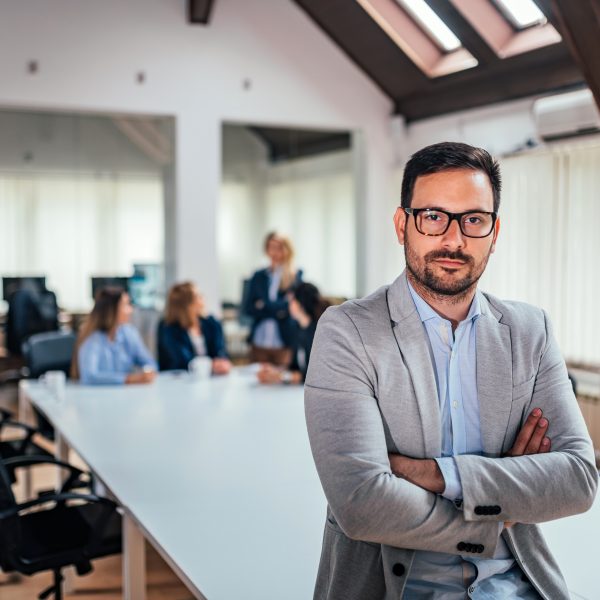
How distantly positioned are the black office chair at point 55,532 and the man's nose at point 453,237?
174 centimetres

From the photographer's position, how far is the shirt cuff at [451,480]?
1.56 m

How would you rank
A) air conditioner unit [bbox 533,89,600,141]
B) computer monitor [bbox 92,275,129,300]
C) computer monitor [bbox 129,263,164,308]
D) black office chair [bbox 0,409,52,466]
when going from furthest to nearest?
1. computer monitor [bbox 129,263,164,308]
2. computer monitor [bbox 92,275,129,300]
3. air conditioner unit [bbox 533,89,600,141]
4. black office chair [bbox 0,409,52,466]

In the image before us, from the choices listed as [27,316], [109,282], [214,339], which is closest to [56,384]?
[214,339]

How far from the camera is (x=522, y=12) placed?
244 inches

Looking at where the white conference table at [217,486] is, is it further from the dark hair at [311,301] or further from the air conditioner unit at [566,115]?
the air conditioner unit at [566,115]

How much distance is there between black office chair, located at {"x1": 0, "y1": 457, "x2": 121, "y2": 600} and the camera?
274 centimetres

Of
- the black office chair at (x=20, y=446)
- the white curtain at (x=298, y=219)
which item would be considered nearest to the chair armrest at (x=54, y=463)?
the black office chair at (x=20, y=446)

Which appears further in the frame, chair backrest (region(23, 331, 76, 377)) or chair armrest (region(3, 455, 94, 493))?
chair backrest (region(23, 331, 76, 377))

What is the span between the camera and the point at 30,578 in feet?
13.0

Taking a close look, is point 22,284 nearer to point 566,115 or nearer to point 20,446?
point 20,446

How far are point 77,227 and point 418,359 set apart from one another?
5.90 meters

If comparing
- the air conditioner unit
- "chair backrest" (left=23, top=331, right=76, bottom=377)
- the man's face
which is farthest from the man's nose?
the air conditioner unit

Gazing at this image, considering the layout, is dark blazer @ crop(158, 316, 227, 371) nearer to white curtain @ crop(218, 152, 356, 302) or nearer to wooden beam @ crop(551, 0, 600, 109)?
white curtain @ crop(218, 152, 356, 302)

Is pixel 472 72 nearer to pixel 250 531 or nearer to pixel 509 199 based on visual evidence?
pixel 509 199
